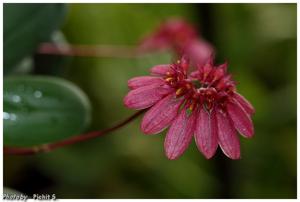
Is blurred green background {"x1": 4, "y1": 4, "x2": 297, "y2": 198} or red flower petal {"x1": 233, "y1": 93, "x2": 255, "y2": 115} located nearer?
red flower petal {"x1": 233, "y1": 93, "x2": 255, "y2": 115}

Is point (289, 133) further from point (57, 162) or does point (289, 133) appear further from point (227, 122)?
point (227, 122)

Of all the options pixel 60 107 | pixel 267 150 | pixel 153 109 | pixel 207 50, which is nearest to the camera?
pixel 153 109

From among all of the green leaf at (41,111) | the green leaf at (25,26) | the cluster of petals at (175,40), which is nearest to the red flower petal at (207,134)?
the green leaf at (41,111)

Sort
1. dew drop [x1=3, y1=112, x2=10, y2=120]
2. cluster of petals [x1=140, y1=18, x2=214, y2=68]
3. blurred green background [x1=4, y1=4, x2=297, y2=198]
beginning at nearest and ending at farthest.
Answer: dew drop [x1=3, y1=112, x2=10, y2=120] → cluster of petals [x1=140, y1=18, x2=214, y2=68] → blurred green background [x1=4, y1=4, x2=297, y2=198]

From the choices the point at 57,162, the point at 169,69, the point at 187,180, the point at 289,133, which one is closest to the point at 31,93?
the point at 169,69

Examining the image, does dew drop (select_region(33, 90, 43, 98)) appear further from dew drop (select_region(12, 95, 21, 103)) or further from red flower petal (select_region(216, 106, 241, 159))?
red flower petal (select_region(216, 106, 241, 159))

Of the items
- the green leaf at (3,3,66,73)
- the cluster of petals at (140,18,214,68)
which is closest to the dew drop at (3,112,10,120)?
the green leaf at (3,3,66,73)

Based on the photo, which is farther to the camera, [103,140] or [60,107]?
[103,140]

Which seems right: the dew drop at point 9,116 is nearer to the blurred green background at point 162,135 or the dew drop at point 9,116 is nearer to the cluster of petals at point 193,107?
the cluster of petals at point 193,107
